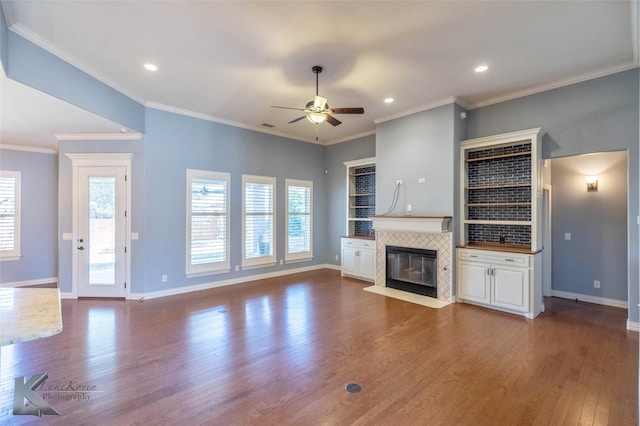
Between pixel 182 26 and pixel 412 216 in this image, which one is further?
pixel 412 216

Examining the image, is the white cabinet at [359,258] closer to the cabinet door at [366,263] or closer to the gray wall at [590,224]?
the cabinet door at [366,263]

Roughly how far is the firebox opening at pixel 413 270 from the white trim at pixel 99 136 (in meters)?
5.13

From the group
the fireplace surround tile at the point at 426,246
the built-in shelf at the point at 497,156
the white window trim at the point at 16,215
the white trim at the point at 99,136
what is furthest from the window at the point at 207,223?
the built-in shelf at the point at 497,156

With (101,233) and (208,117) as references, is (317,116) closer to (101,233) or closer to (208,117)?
(208,117)

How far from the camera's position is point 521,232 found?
16.4 ft

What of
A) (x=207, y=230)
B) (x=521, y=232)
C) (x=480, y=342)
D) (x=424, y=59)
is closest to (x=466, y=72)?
(x=424, y=59)

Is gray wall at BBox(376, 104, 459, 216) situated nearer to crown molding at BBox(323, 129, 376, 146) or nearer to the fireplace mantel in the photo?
the fireplace mantel

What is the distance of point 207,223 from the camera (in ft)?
19.8

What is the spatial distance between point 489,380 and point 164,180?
561 cm

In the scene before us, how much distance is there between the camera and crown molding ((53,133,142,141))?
17.3 ft

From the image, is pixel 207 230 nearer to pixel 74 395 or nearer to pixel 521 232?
pixel 74 395

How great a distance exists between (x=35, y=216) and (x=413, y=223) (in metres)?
7.67

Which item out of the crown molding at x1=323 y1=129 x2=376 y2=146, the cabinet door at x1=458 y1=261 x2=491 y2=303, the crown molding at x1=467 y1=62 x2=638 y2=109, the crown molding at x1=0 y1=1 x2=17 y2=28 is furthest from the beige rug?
the crown molding at x1=0 y1=1 x2=17 y2=28

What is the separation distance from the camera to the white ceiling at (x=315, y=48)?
115 inches
